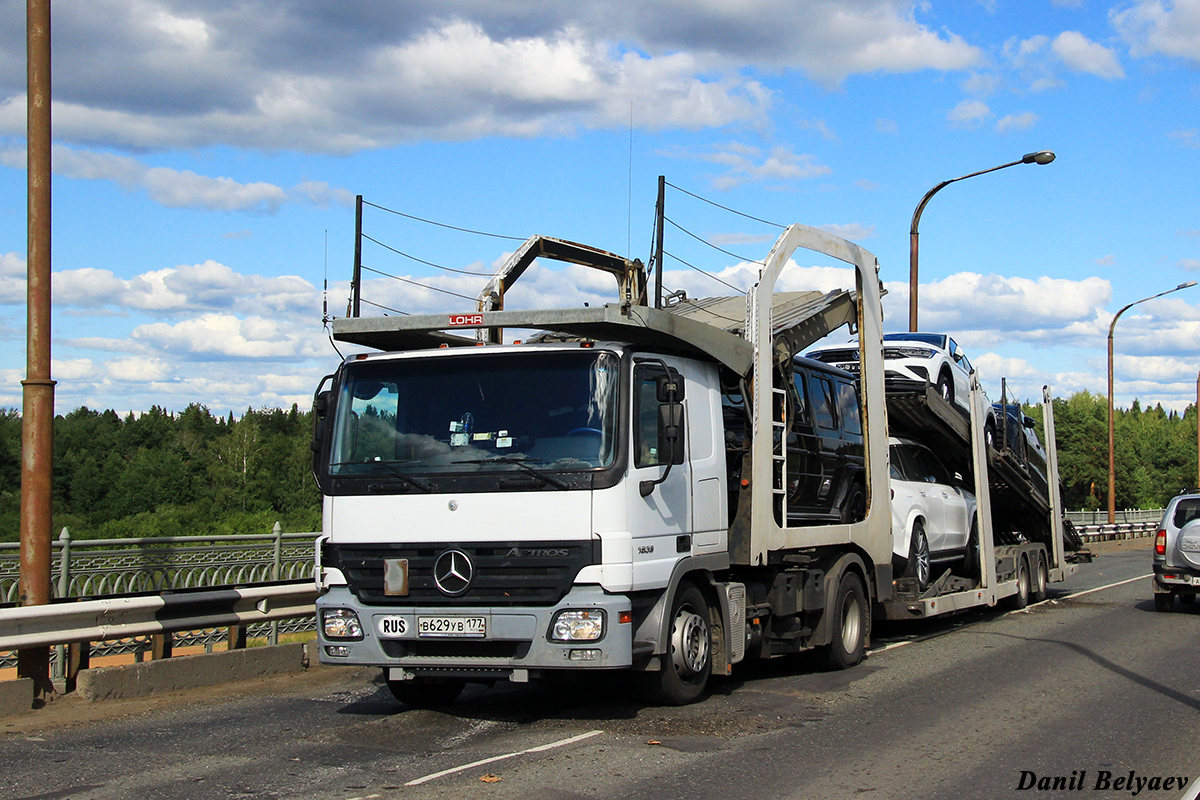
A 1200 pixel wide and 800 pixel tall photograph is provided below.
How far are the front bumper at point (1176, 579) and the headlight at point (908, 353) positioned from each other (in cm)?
469

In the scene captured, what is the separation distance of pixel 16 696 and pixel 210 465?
83339 mm

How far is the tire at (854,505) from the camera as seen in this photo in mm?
10664

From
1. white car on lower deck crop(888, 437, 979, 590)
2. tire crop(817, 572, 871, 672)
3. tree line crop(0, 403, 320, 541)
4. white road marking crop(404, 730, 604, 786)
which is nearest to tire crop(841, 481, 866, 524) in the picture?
tire crop(817, 572, 871, 672)

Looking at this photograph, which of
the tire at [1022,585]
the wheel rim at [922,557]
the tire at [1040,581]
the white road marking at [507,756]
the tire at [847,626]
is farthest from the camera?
the tire at [1040,581]

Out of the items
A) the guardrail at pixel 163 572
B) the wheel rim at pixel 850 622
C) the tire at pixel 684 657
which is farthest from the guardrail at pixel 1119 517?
the tire at pixel 684 657

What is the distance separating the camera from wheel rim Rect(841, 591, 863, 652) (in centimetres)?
1034

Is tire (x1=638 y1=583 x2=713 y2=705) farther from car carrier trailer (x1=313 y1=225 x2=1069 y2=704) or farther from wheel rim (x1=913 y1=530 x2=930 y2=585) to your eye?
wheel rim (x1=913 y1=530 x2=930 y2=585)

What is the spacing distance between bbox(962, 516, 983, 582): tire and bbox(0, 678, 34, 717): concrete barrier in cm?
1033

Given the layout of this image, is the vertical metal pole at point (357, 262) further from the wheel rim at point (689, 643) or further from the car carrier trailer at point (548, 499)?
the wheel rim at point (689, 643)

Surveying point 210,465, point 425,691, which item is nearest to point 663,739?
point 425,691

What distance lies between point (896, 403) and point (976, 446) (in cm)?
190

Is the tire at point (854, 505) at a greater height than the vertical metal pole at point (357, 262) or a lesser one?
lesser

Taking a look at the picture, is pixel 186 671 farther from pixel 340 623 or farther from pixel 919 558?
pixel 919 558

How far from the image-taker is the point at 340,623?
7.68 metres
